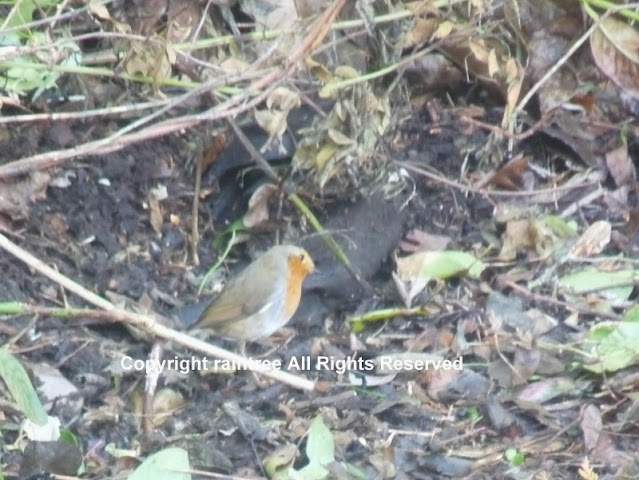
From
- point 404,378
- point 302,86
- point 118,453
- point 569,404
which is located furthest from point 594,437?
point 302,86

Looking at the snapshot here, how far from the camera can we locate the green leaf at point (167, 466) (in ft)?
11.2

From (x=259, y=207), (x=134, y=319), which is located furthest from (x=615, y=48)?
(x=134, y=319)

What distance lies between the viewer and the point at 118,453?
3.71m

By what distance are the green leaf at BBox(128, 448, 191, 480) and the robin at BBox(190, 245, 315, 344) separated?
1.09 meters

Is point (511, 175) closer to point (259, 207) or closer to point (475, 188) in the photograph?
point (475, 188)

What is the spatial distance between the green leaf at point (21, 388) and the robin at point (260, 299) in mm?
1297

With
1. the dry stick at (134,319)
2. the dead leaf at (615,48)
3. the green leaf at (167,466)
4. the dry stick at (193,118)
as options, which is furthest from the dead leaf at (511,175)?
the green leaf at (167,466)

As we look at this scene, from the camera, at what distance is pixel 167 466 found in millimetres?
3438

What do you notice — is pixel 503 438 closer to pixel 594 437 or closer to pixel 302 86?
pixel 594 437

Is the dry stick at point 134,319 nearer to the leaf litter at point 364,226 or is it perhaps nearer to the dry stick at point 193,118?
the leaf litter at point 364,226

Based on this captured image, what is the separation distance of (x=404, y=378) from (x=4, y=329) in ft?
4.30

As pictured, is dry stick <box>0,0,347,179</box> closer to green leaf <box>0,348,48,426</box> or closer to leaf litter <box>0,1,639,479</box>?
leaf litter <box>0,1,639,479</box>

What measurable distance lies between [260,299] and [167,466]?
1.24 m

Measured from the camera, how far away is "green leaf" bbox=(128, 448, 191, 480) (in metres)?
3.42
